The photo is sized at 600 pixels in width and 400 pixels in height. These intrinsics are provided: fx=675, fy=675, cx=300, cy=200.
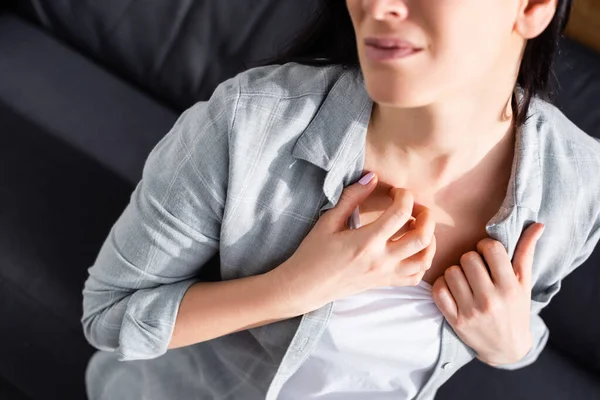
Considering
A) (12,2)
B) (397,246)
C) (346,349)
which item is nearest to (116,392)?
(346,349)

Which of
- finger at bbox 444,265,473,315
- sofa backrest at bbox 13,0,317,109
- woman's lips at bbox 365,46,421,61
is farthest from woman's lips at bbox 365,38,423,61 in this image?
sofa backrest at bbox 13,0,317,109

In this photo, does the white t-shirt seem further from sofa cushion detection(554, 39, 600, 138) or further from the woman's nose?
sofa cushion detection(554, 39, 600, 138)

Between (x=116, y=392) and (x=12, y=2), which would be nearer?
(x=116, y=392)

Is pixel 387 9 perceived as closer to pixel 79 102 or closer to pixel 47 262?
pixel 47 262

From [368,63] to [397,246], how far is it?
0.25 metres

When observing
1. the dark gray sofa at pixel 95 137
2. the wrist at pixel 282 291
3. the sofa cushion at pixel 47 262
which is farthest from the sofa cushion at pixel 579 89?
the sofa cushion at pixel 47 262

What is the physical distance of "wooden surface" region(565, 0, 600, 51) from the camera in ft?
4.62

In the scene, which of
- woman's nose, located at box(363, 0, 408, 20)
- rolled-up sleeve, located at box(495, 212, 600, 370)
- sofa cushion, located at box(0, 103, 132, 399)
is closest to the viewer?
woman's nose, located at box(363, 0, 408, 20)

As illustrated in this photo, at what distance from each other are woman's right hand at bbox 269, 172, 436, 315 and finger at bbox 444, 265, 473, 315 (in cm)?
6

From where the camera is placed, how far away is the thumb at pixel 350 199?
2.70 feet

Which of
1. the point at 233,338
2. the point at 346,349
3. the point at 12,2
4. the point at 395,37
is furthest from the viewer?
the point at 12,2

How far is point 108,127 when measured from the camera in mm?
1490

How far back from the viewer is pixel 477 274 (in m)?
0.88

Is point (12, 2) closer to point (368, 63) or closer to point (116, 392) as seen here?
point (116, 392)
